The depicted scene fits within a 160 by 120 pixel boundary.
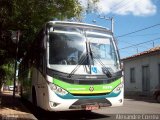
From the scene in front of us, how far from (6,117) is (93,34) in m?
4.05

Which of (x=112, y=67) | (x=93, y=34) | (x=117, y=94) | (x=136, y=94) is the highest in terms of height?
(x=93, y=34)

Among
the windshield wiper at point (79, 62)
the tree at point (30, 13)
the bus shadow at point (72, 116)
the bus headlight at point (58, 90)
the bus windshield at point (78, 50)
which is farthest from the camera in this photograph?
the tree at point (30, 13)

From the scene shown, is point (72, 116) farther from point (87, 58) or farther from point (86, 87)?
point (87, 58)

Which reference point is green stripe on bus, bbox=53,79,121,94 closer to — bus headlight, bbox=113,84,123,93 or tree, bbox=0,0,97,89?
bus headlight, bbox=113,84,123,93

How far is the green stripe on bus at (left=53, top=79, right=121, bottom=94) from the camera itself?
1116 centimetres

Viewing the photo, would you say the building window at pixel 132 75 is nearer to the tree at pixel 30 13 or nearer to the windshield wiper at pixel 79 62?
the tree at pixel 30 13

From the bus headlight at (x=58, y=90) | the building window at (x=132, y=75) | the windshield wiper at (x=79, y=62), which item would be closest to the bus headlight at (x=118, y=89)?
the windshield wiper at (x=79, y=62)

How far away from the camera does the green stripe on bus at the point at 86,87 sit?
11164 millimetres

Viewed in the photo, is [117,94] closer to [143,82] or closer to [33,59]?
[33,59]

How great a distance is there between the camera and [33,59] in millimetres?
14281

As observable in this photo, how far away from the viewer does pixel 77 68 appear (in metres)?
11.5

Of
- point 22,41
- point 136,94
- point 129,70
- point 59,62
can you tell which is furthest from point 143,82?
point 59,62

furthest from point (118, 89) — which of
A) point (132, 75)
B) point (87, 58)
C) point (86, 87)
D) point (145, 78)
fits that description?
point (132, 75)

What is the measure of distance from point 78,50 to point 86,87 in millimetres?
1303
